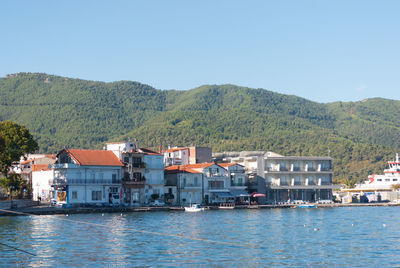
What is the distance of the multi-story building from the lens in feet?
294

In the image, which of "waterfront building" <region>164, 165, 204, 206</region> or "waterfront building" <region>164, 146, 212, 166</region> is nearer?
"waterfront building" <region>164, 165, 204, 206</region>

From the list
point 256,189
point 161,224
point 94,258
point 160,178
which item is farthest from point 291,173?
point 94,258

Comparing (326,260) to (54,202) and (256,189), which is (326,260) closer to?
(54,202)

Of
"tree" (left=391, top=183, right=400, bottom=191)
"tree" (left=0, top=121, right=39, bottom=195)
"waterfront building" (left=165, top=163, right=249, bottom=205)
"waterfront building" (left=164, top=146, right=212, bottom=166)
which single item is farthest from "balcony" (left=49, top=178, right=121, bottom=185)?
"tree" (left=391, top=183, right=400, bottom=191)

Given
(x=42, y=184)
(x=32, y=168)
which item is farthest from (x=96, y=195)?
(x=32, y=168)

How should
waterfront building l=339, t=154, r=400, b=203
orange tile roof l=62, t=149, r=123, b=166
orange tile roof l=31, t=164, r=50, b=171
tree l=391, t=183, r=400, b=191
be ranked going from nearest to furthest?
orange tile roof l=62, t=149, r=123, b=166 → orange tile roof l=31, t=164, r=50, b=171 → waterfront building l=339, t=154, r=400, b=203 → tree l=391, t=183, r=400, b=191

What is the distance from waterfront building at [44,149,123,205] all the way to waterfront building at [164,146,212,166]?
2477cm

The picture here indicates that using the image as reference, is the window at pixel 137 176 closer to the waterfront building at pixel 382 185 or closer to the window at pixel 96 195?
the window at pixel 96 195

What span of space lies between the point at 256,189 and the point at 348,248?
6840 cm

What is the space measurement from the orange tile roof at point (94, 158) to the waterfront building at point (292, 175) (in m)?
29.8

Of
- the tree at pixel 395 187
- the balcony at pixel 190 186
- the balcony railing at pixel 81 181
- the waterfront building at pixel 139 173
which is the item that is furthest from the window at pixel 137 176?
the tree at pixel 395 187

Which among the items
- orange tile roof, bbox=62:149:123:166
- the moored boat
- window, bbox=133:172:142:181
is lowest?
the moored boat

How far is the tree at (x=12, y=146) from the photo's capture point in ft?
282

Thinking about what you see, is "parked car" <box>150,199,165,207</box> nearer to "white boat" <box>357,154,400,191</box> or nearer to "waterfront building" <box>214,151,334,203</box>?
"waterfront building" <box>214,151,334,203</box>
